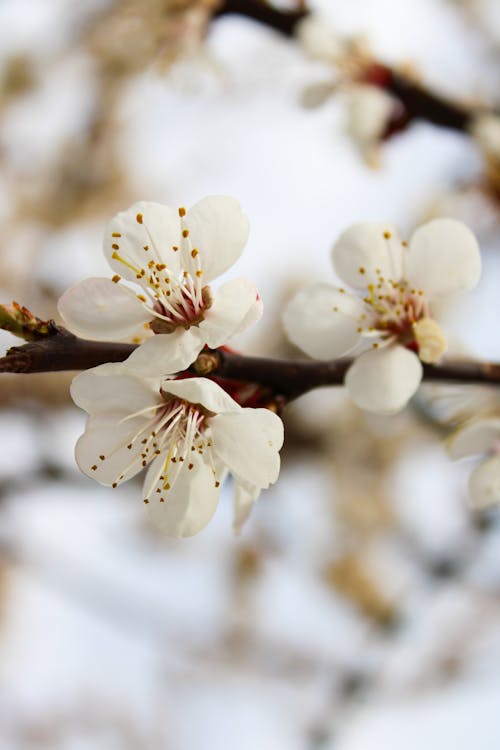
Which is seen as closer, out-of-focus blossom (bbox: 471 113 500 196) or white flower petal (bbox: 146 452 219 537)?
white flower petal (bbox: 146 452 219 537)

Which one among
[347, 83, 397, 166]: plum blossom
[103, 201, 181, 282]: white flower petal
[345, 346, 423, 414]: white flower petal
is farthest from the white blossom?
[103, 201, 181, 282]: white flower petal

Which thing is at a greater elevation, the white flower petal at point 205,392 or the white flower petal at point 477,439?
the white flower petal at point 205,392

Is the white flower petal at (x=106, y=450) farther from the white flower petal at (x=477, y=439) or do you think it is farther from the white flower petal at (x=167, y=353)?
the white flower petal at (x=477, y=439)

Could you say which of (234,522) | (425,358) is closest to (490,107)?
(425,358)

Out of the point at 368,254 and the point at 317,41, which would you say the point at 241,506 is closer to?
the point at 368,254

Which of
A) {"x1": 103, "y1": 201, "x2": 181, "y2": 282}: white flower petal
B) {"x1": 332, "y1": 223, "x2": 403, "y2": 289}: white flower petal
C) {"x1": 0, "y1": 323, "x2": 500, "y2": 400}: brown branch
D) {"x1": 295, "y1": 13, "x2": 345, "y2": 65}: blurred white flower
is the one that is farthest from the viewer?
{"x1": 295, "y1": 13, "x2": 345, "y2": 65}: blurred white flower

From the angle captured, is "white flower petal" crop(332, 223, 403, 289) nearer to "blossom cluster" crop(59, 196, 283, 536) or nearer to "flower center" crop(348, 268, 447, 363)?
"flower center" crop(348, 268, 447, 363)

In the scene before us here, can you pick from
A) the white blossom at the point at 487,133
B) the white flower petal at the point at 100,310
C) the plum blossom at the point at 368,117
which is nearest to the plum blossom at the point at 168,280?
the white flower petal at the point at 100,310
